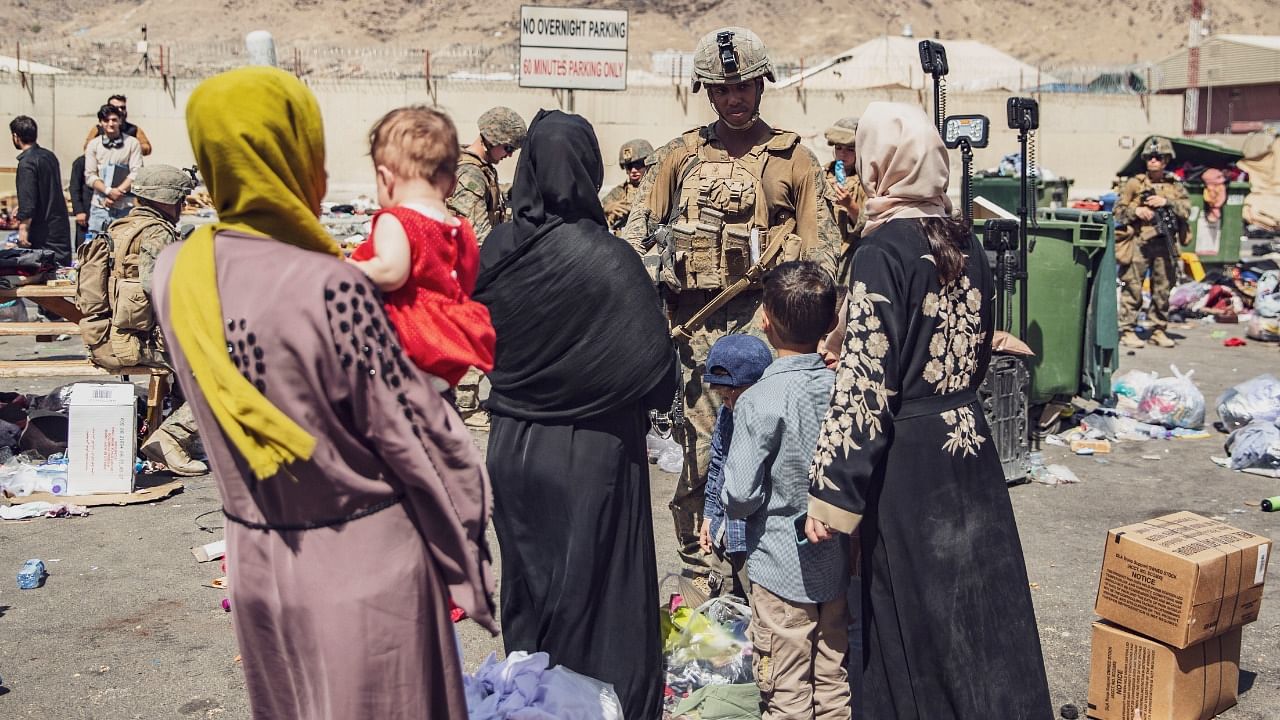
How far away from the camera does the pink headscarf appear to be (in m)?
3.26

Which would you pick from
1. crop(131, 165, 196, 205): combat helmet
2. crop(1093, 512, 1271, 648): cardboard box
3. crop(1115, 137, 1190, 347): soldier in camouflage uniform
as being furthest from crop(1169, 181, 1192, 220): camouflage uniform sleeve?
crop(131, 165, 196, 205): combat helmet

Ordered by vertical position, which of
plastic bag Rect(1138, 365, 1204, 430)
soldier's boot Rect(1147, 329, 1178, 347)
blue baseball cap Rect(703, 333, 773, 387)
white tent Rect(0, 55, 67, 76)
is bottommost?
plastic bag Rect(1138, 365, 1204, 430)

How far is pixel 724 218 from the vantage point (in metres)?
5.12

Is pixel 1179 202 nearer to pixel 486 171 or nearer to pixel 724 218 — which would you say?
pixel 486 171

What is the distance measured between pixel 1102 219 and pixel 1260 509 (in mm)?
2652

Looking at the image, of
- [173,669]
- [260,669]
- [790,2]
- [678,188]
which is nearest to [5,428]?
[173,669]

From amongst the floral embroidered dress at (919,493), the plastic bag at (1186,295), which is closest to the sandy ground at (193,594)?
the floral embroidered dress at (919,493)

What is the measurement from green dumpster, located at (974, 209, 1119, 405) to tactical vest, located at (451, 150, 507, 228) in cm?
320

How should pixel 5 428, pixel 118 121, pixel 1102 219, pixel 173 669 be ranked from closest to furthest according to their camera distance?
pixel 173 669, pixel 5 428, pixel 1102 219, pixel 118 121

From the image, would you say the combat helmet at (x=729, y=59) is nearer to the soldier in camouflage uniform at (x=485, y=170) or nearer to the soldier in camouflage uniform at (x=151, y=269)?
the soldier in camouflage uniform at (x=485, y=170)

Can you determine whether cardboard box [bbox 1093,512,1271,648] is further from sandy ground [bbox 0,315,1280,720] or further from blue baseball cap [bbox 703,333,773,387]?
blue baseball cap [bbox 703,333,773,387]

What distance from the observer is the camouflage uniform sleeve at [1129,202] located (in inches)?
463

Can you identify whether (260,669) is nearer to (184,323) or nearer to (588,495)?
(184,323)

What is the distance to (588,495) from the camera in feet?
12.1
